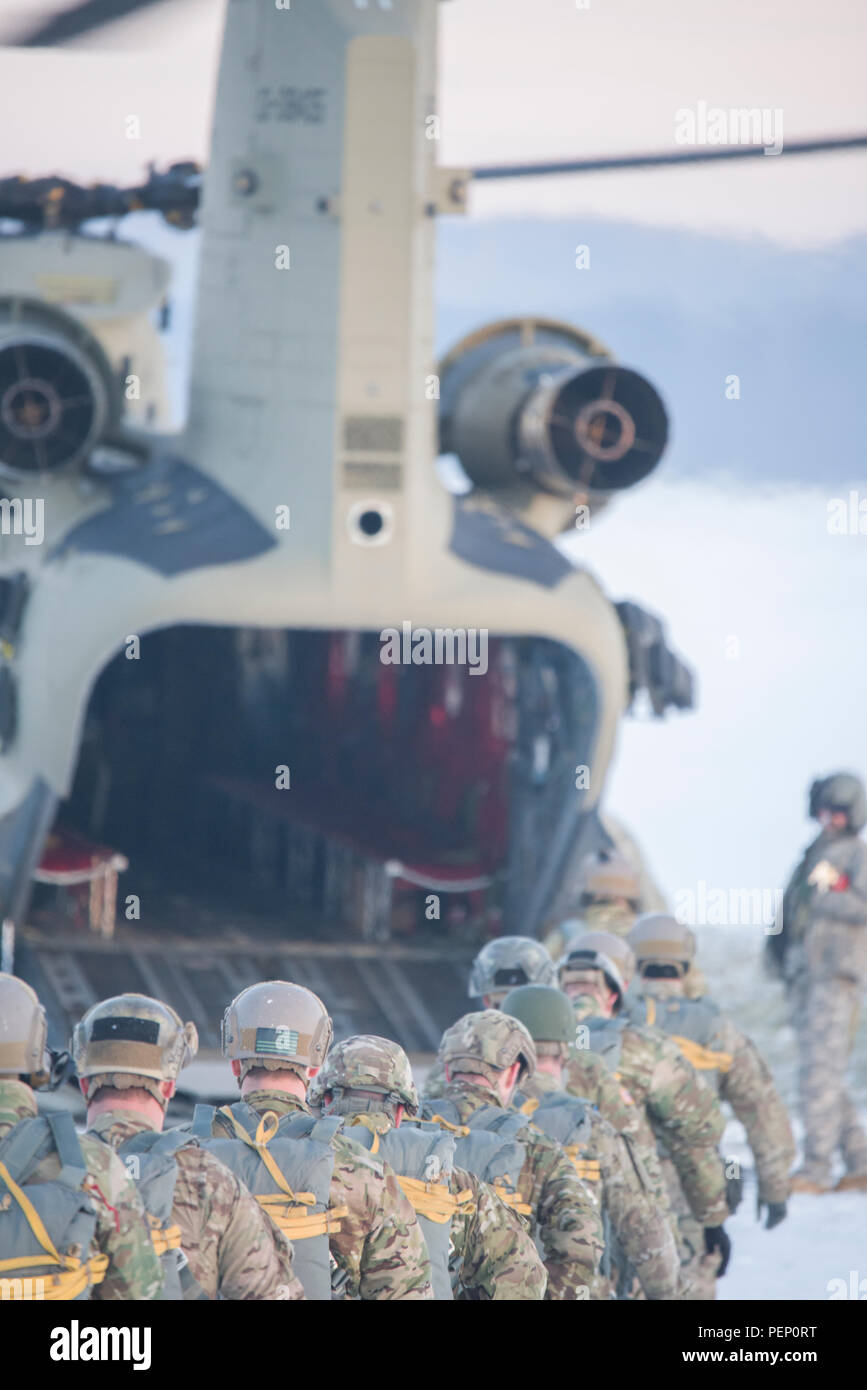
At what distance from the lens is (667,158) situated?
11844 mm

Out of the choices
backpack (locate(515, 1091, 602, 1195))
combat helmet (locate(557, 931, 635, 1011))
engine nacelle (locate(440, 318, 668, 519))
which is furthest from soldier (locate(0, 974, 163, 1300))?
engine nacelle (locate(440, 318, 668, 519))

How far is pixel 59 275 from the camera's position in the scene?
15102mm

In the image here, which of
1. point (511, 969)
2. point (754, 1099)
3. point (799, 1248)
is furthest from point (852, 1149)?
point (511, 969)

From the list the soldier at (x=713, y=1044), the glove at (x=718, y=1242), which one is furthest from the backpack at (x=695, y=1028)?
the glove at (x=718, y=1242)

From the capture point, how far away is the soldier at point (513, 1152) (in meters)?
5.44

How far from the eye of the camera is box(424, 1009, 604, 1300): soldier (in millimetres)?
5441

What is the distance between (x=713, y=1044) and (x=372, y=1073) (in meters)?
3.51

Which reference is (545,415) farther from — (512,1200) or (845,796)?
(512,1200)

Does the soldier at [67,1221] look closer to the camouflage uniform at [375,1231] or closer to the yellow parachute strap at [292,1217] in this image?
the yellow parachute strap at [292,1217]

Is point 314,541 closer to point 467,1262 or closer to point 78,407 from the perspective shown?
point 78,407

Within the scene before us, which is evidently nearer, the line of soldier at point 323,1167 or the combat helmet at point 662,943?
the line of soldier at point 323,1167

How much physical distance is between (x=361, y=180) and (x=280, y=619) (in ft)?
8.21

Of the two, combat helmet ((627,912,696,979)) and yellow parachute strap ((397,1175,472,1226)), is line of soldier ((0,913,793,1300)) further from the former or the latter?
combat helmet ((627,912,696,979))
